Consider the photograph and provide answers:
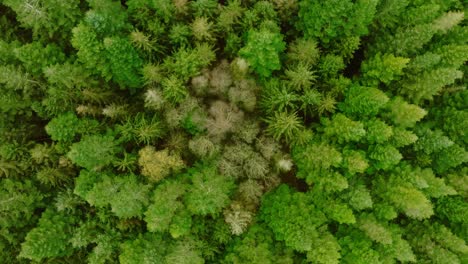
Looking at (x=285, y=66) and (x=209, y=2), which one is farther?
(x=285, y=66)

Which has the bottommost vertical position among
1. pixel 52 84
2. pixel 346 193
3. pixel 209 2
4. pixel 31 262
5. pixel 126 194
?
pixel 31 262

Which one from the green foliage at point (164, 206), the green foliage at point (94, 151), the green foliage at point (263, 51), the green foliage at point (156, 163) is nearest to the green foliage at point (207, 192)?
the green foliage at point (164, 206)

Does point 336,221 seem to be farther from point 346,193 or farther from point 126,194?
point 126,194

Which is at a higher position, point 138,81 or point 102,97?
point 138,81

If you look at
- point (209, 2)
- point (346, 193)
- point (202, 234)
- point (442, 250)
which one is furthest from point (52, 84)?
point (442, 250)

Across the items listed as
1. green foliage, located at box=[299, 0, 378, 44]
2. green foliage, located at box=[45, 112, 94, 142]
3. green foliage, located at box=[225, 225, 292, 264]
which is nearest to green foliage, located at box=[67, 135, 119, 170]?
green foliage, located at box=[45, 112, 94, 142]

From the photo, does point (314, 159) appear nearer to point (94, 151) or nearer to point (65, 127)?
point (94, 151)
